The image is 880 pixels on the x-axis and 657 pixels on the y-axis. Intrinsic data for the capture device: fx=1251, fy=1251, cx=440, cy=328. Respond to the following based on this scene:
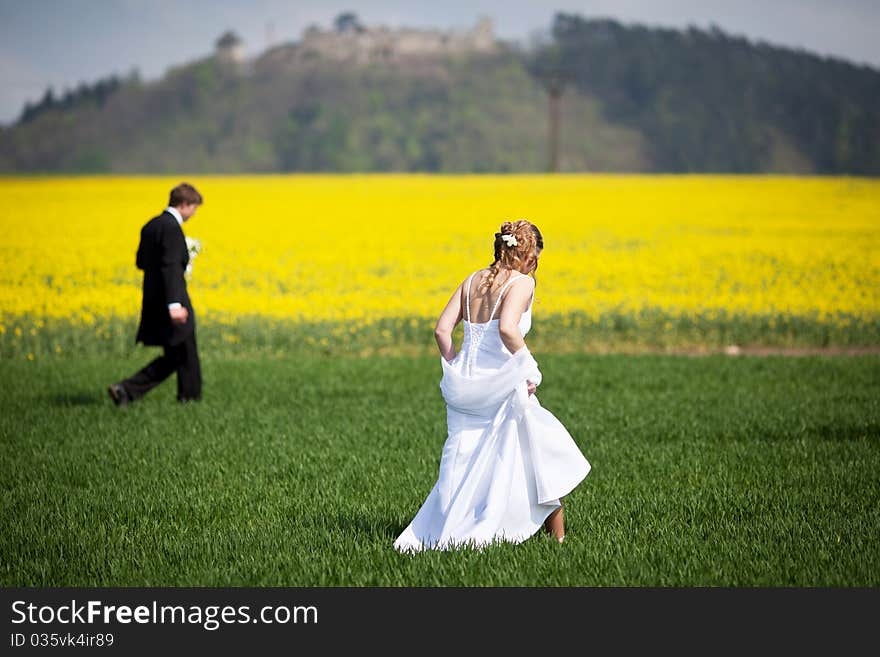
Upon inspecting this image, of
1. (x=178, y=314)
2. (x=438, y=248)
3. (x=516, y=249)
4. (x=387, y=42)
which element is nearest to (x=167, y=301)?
(x=178, y=314)

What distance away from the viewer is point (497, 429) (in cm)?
667

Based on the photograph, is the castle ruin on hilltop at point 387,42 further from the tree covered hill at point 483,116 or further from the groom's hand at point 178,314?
the groom's hand at point 178,314

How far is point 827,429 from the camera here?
420 inches

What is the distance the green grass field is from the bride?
215mm

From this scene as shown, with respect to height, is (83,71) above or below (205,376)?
above

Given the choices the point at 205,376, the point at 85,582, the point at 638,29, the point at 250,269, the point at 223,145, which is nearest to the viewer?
the point at 85,582

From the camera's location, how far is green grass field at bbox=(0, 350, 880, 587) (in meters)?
6.44

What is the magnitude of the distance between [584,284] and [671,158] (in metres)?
124

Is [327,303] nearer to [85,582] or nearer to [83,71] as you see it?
[85,582]

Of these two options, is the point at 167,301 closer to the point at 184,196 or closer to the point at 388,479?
the point at 184,196

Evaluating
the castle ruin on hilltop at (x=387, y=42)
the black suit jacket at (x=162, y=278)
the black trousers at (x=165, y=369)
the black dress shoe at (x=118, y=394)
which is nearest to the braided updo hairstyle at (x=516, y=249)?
the black suit jacket at (x=162, y=278)

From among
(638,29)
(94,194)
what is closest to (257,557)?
(94,194)

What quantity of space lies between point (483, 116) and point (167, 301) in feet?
436

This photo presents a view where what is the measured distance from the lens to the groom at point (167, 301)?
433 inches
